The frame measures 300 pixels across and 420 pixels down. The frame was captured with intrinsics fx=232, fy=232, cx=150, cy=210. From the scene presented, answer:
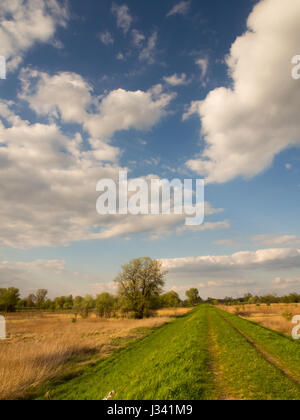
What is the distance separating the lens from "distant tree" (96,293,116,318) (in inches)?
2055

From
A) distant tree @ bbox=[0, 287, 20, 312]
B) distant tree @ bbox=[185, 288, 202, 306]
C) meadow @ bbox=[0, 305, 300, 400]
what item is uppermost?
meadow @ bbox=[0, 305, 300, 400]

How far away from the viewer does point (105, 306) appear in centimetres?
5228

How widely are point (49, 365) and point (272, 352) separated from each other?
1175 centimetres

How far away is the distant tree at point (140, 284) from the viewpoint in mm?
48000

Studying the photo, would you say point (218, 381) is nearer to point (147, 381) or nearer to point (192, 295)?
point (147, 381)

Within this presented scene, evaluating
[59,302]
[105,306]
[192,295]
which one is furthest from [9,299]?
[192,295]

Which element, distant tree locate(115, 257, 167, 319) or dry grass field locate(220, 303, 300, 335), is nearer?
dry grass field locate(220, 303, 300, 335)

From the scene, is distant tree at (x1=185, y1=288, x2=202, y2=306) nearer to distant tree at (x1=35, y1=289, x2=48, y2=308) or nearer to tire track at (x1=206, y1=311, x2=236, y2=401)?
distant tree at (x1=35, y1=289, x2=48, y2=308)

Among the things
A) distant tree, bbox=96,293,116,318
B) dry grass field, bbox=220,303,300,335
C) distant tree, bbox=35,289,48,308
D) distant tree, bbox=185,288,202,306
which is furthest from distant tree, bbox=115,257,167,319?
distant tree, bbox=185,288,202,306

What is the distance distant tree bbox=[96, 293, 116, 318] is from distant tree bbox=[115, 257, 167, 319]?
5064 mm

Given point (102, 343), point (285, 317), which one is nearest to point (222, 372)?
point (102, 343)

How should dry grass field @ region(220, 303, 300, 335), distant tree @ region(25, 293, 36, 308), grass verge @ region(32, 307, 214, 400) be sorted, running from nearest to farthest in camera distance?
grass verge @ region(32, 307, 214, 400)
dry grass field @ region(220, 303, 300, 335)
distant tree @ region(25, 293, 36, 308)

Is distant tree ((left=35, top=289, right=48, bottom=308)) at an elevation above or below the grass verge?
below

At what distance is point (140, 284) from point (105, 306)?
997 cm
